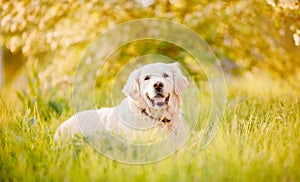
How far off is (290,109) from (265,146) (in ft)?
2.86

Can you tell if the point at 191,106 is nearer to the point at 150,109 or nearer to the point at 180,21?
the point at 180,21

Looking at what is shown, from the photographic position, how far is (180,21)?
5.34 meters

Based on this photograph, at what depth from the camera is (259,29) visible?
5430 millimetres

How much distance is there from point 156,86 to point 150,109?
10.9 inches

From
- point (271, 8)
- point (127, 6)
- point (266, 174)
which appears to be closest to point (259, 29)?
point (271, 8)

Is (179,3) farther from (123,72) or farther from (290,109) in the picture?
(290,109)

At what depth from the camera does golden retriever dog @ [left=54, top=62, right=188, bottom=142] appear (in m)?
3.51

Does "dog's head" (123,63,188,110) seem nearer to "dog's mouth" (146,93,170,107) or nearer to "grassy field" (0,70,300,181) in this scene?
"dog's mouth" (146,93,170,107)

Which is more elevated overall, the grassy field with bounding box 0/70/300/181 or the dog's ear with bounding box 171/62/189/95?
the dog's ear with bounding box 171/62/189/95

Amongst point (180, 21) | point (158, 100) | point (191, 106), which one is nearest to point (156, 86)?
point (158, 100)

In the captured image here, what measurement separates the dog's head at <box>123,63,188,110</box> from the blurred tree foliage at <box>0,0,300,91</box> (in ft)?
5.48

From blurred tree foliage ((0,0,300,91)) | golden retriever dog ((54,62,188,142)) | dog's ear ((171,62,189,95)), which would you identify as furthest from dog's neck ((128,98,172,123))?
blurred tree foliage ((0,0,300,91))

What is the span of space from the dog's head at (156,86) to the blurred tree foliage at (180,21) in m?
1.67

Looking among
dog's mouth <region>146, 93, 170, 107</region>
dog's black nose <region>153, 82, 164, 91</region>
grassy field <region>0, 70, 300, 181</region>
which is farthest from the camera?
dog's mouth <region>146, 93, 170, 107</region>
